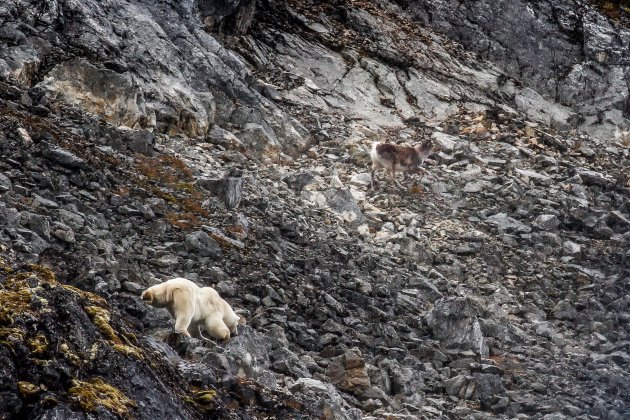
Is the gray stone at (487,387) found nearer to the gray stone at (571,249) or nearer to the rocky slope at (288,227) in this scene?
the rocky slope at (288,227)

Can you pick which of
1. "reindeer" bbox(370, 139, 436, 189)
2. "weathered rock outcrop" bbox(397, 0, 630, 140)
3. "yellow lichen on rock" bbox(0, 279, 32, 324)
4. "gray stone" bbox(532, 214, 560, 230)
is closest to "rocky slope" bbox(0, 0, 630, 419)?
"yellow lichen on rock" bbox(0, 279, 32, 324)

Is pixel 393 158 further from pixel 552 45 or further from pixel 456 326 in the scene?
pixel 552 45

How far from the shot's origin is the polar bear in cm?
998

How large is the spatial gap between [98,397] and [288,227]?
12.1 metres

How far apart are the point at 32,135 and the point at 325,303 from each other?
6809mm

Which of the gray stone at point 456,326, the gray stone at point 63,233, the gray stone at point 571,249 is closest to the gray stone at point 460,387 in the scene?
the gray stone at point 456,326

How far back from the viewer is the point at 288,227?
56.7ft

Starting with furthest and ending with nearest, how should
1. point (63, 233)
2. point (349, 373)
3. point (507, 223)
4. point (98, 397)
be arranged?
point (507, 223) < point (63, 233) < point (349, 373) < point (98, 397)

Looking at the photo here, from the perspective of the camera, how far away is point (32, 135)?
50.1 ft

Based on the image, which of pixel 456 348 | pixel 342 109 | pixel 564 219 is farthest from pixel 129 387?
pixel 342 109

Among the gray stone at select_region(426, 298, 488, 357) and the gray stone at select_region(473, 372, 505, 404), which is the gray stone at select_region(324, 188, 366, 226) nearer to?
the gray stone at select_region(426, 298, 488, 357)

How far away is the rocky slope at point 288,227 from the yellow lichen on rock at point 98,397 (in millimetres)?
27

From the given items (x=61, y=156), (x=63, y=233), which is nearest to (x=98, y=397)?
(x=63, y=233)

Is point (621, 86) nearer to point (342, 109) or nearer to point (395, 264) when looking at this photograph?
point (342, 109)
